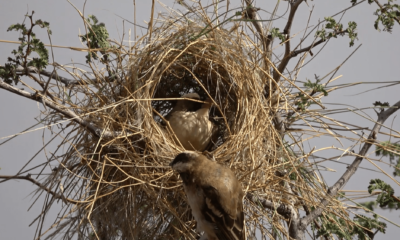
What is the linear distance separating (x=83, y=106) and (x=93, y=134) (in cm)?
18

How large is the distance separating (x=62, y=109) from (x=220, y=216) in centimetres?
70

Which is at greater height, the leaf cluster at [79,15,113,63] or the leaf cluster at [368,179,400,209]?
the leaf cluster at [79,15,113,63]

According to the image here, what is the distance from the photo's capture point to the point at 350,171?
2314 mm

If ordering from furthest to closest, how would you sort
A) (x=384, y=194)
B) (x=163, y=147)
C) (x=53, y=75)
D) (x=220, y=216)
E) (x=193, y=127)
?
(x=193, y=127) < (x=53, y=75) < (x=163, y=147) < (x=384, y=194) < (x=220, y=216)

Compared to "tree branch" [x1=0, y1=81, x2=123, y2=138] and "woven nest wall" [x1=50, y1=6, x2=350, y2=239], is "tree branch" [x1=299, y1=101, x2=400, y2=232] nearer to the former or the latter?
"woven nest wall" [x1=50, y1=6, x2=350, y2=239]

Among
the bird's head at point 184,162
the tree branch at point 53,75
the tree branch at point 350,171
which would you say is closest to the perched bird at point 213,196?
the bird's head at point 184,162

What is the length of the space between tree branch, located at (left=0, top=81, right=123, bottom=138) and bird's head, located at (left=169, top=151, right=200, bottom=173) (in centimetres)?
32

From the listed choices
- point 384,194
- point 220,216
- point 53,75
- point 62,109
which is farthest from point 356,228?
point 53,75

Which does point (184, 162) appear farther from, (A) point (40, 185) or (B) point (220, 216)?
(A) point (40, 185)

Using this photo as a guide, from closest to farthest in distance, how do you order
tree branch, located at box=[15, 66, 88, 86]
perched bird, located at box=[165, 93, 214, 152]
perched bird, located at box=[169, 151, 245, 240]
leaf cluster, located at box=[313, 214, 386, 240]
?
1. perched bird, located at box=[169, 151, 245, 240]
2. tree branch, located at box=[15, 66, 88, 86]
3. leaf cluster, located at box=[313, 214, 386, 240]
4. perched bird, located at box=[165, 93, 214, 152]

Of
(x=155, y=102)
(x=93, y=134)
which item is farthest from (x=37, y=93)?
(x=155, y=102)

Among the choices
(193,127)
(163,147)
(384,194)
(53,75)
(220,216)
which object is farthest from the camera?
(193,127)

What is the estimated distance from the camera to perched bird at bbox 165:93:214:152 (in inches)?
102

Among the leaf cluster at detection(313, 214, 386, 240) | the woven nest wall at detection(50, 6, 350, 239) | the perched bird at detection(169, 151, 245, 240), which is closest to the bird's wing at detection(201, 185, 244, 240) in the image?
the perched bird at detection(169, 151, 245, 240)
